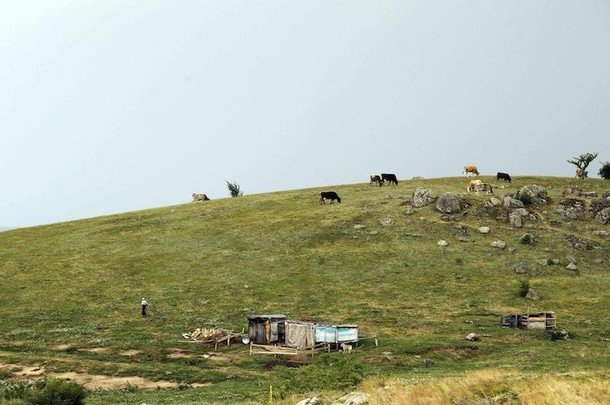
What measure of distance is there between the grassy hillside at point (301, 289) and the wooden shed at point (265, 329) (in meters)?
1.50

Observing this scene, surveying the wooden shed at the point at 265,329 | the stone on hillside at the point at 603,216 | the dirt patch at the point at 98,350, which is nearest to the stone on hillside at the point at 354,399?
the wooden shed at the point at 265,329

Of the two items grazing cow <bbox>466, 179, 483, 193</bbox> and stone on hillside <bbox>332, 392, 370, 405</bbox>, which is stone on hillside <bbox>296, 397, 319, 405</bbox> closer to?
stone on hillside <bbox>332, 392, 370, 405</bbox>

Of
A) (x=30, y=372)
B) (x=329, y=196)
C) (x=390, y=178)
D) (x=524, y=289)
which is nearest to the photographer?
(x=30, y=372)

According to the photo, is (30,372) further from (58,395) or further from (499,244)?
(499,244)

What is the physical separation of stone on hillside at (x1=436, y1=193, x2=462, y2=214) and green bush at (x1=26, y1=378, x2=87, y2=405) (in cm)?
5346

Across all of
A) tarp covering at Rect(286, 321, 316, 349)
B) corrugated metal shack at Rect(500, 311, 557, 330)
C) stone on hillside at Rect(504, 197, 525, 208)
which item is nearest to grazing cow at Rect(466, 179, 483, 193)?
stone on hillside at Rect(504, 197, 525, 208)

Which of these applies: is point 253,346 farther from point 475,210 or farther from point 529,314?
point 475,210

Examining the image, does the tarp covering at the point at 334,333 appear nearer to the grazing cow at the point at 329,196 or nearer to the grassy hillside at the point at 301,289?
the grassy hillside at the point at 301,289

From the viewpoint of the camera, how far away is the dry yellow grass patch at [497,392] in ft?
49.1

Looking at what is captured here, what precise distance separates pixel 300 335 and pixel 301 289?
1492 centimetres

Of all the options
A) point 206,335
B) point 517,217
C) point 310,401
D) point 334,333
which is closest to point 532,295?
point 517,217

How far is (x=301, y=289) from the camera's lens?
50688 mm

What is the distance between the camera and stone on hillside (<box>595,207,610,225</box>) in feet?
213

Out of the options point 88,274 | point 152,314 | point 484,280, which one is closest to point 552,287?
point 484,280
